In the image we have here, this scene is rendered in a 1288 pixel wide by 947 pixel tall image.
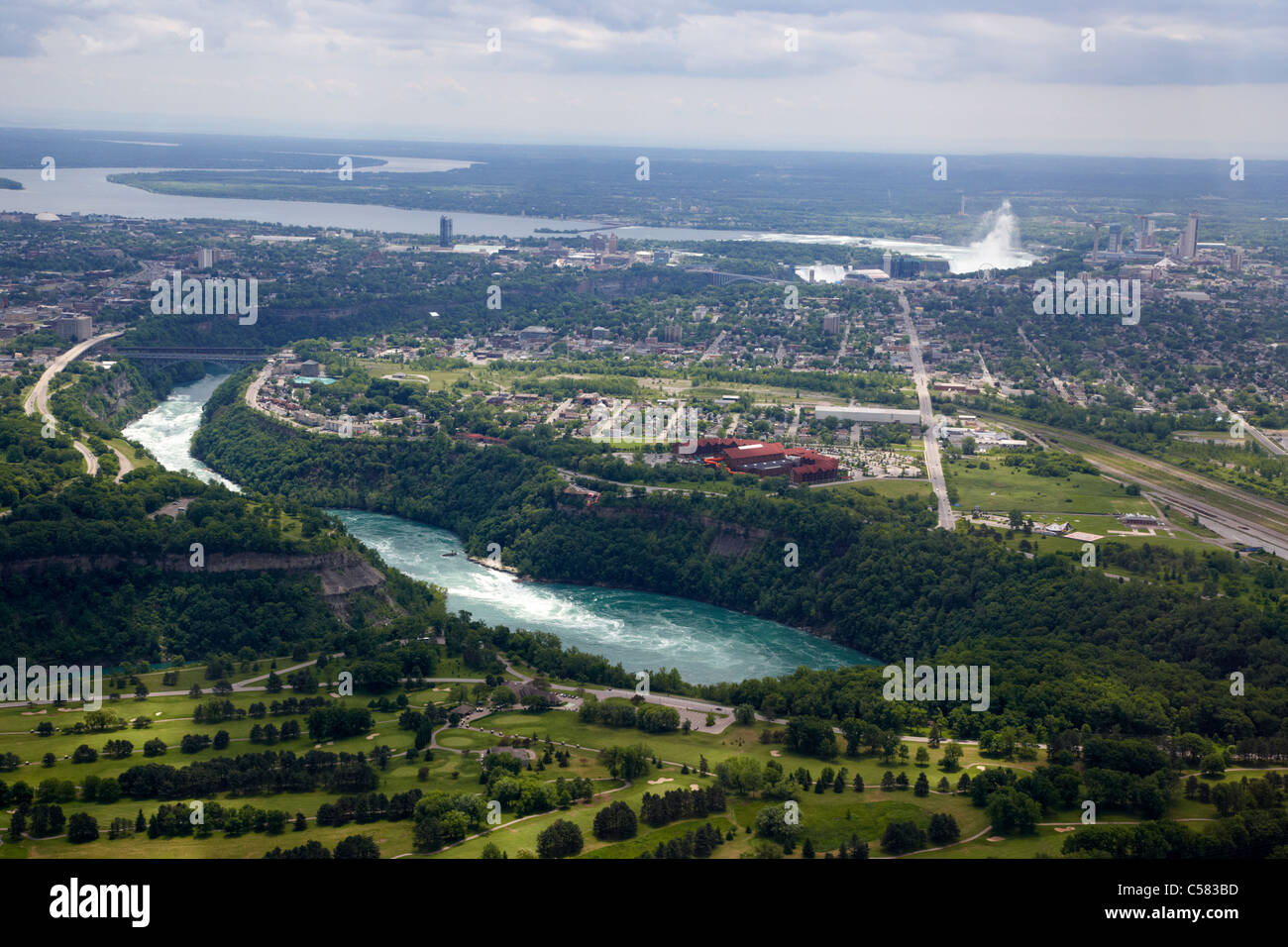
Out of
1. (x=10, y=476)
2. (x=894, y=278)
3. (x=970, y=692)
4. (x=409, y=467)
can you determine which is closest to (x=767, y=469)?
(x=409, y=467)

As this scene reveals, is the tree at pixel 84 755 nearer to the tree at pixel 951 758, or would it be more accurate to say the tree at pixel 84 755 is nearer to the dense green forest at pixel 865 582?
the dense green forest at pixel 865 582

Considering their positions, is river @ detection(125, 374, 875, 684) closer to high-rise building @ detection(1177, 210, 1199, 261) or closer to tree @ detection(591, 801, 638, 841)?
tree @ detection(591, 801, 638, 841)

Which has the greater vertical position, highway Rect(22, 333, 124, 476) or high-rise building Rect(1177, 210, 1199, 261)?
high-rise building Rect(1177, 210, 1199, 261)

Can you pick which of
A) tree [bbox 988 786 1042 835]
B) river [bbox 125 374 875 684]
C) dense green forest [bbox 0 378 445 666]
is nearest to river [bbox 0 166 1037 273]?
river [bbox 125 374 875 684]

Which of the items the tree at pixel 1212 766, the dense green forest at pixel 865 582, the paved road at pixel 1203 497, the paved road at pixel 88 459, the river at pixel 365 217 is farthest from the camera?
the river at pixel 365 217

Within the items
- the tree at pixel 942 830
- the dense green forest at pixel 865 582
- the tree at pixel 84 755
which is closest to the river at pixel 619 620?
the dense green forest at pixel 865 582

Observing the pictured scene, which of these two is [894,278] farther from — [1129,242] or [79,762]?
[79,762]

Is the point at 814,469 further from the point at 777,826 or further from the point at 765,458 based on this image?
the point at 777,826
